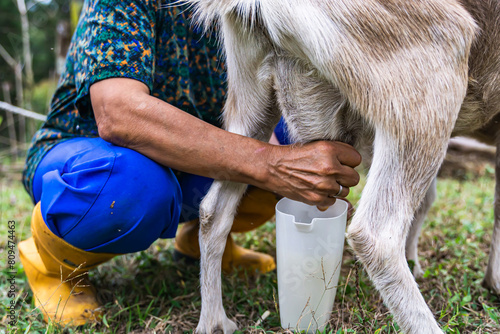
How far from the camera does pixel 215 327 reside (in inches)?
70.9

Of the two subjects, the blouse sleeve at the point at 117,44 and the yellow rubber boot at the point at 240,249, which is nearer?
the blouse sleeve at the point at 117,44

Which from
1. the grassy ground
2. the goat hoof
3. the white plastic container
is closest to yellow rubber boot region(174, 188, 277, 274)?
the grassy ground

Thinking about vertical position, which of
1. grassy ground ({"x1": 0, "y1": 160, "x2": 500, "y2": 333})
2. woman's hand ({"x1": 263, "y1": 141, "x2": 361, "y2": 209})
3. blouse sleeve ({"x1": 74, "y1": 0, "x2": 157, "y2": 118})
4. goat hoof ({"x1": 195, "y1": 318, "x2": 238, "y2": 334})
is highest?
blouse sleeve ({"x1": 74, "y1": 0, "x2": 157, "y2": 118})

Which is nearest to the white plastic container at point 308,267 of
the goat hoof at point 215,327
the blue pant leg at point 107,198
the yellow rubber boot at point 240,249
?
the goat hoof at point 215,327

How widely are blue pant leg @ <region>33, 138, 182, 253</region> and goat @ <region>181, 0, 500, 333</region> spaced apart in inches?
22.2

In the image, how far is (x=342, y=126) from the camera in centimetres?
169

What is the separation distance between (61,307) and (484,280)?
1.93 metres

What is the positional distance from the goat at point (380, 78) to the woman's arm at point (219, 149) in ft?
0.30

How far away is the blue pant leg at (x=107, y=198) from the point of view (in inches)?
67.4

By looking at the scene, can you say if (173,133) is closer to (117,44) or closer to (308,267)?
(117,44)

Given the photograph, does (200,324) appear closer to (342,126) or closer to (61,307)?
(61,307)

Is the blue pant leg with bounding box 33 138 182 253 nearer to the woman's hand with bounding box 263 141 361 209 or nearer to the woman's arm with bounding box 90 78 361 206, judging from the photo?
the woman's arm with bounding box 90 78 361 206

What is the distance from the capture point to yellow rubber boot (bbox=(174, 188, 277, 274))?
2.34m

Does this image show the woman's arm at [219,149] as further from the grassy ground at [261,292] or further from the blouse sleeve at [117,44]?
the grassy ground at [261,292]
